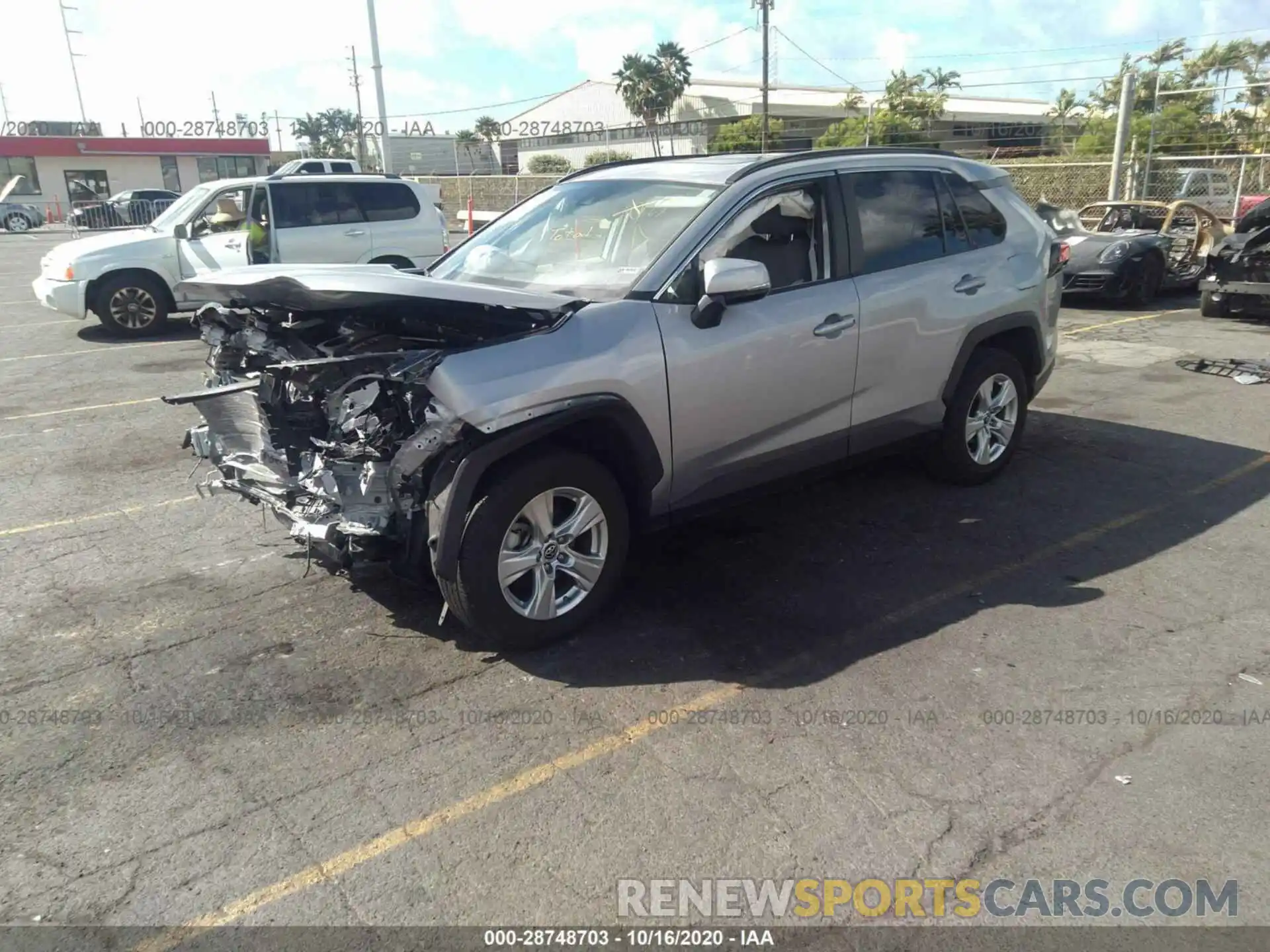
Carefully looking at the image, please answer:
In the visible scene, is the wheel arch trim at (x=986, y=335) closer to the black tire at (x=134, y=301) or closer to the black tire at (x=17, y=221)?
the black tire at (x=134, y=301)

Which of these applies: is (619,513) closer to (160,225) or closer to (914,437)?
(914,437)

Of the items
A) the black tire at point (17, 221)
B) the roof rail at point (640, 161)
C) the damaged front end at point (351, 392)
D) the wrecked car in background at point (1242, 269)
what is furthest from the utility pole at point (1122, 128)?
the black tire at point (17, 221)

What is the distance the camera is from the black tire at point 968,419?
5520 mm

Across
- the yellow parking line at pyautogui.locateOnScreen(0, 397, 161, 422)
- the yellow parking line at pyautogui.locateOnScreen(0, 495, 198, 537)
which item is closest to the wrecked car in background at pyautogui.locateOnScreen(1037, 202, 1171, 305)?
the yellow parking line at pyautogui.locateOnScreen(0, 397, 161, 422)

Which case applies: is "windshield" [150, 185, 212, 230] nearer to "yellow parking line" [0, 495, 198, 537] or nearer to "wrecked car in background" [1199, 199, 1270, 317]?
"yellow parking line" [0, 495, 198, 537]

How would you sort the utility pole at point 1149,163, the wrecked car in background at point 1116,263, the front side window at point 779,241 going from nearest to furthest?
1. the front side window at point 779,241
2. the wrecked car in background at point 1116,263
3. the utility pole at point 1149,163

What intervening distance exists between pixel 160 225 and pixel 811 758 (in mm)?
11718

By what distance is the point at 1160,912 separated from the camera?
2594mm

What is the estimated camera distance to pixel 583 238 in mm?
4754

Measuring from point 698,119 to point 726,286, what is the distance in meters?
62.9

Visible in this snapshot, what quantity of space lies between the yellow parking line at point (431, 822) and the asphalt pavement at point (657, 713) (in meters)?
0.01

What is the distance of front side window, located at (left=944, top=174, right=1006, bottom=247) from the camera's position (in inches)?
219

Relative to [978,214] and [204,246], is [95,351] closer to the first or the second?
[204,246]

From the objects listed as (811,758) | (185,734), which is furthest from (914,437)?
(185,734)
